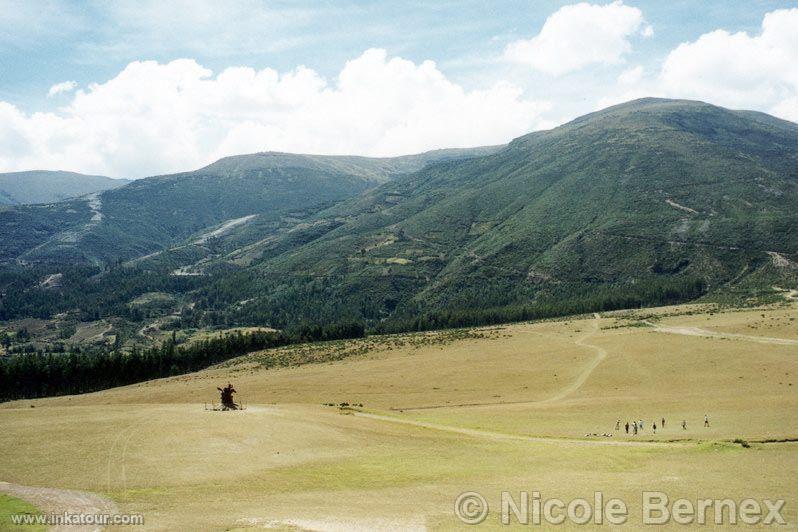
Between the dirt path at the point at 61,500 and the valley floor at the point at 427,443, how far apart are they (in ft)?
2.28

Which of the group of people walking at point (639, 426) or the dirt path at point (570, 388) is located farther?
the dirt path at point (570, 388)

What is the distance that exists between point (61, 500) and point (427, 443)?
933 inches

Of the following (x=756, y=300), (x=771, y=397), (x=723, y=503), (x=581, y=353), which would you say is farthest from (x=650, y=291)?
(x=723, y=503)

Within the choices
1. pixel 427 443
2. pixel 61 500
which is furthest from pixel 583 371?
pixel 61 500

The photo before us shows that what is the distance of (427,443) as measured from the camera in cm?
4091

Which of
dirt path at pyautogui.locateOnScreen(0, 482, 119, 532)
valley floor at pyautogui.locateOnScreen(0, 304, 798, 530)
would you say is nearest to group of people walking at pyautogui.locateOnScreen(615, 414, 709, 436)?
valley floor at pyautogui.locateOnScreen(0, 304, 798, 530)

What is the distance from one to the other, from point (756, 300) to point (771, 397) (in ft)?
370

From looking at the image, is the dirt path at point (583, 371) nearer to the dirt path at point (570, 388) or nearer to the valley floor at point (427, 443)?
the dirt path at point (570, 388)

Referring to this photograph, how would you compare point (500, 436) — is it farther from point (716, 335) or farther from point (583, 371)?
point (716, 335)

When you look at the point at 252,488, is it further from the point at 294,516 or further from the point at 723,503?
the point at 723,503

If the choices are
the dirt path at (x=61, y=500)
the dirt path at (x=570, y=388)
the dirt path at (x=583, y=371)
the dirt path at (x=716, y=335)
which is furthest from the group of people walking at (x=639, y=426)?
the dirt path at (x=716, y=335)

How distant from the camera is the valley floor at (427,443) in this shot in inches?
1038

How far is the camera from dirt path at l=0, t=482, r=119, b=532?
947 inches

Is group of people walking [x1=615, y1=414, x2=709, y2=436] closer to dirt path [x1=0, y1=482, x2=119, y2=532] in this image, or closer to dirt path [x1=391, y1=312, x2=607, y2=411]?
dirt path [x1=391, y1=312, x2=607, y2=411]
